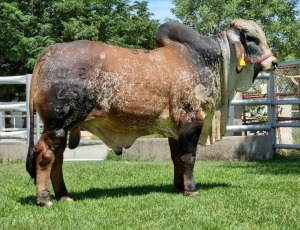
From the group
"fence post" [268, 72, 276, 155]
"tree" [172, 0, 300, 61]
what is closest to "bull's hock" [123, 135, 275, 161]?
"fence post" [268, 72, 276, 155]

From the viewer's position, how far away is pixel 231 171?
834 centimetres

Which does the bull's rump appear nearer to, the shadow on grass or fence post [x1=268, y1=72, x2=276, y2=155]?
the shadow on grass

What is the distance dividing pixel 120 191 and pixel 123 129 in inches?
35.1

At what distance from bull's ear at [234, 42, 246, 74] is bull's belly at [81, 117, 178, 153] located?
42.1 inches

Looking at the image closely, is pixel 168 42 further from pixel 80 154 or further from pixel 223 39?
pixel 80 154

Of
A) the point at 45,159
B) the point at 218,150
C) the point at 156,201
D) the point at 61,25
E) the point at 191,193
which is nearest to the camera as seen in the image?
the point at 45,159

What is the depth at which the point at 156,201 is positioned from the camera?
5.77 meters

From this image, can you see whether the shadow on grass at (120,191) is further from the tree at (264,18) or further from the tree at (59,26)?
the tree at (264,18)

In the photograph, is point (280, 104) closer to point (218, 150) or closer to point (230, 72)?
point (218, 150)

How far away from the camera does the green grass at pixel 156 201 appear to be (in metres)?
4.75

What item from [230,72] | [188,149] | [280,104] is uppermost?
[230,72]

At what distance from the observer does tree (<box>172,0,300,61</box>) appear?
37938 mm

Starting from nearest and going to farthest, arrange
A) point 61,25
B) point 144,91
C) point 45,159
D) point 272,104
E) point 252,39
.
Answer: point 45,159 → point 144,91 → point 252,39 → point 272,104 → point 61,25

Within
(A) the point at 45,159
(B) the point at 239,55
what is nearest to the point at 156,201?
(A) the point at 45,159
